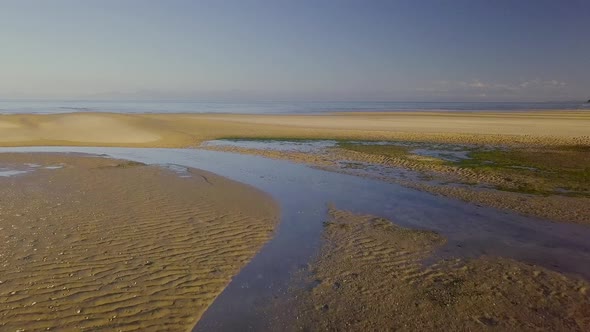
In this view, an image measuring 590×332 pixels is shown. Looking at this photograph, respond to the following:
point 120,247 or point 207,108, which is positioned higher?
point 207,108

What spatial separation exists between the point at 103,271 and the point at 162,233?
7.31 feet

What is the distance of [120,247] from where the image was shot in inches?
338

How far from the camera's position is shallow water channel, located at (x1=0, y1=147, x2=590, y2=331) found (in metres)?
6.97

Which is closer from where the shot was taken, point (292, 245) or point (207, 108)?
point (292, 245)

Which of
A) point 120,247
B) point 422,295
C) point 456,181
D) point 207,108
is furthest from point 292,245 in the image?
point 207,108

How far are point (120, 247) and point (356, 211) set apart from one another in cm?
650

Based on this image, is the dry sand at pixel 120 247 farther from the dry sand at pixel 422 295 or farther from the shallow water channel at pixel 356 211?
the dry sand at pixel 422 295

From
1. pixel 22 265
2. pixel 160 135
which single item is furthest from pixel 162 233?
pixel 160 135

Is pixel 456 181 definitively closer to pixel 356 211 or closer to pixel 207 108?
pixel 356 211

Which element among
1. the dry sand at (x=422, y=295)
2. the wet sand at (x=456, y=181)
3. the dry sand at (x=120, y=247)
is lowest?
the dry sand at (x=422, y=295)

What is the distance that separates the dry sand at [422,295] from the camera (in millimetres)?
6160

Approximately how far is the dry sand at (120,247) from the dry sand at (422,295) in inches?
65.6

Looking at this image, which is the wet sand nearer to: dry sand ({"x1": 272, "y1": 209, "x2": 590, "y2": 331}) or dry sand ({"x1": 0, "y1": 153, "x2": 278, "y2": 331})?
dry sand ({"x1": 272, "y1": 209, "x2": 590, "y2": 331})

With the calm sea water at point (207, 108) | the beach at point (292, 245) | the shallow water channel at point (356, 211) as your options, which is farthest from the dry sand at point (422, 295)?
the calm sea water at point (207, 108)
